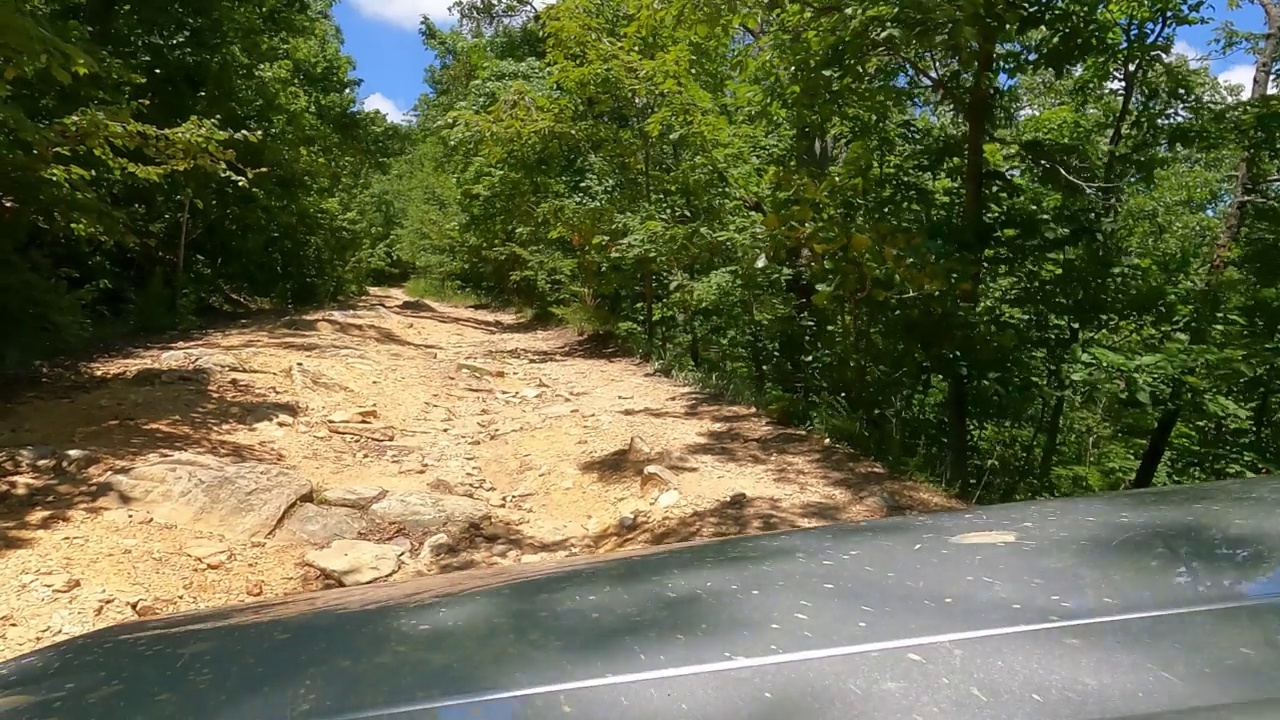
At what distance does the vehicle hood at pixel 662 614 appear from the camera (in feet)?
4.16

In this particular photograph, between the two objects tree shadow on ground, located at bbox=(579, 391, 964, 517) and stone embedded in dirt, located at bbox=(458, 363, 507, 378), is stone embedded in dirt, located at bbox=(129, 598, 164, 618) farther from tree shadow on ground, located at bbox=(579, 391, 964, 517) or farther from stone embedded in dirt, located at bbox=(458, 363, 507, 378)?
stone embedded in dirt, located at bbox=(458, 363, 507, 378)

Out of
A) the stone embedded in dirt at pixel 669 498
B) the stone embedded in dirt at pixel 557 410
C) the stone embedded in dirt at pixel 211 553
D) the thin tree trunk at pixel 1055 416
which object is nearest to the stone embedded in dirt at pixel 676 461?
the stone embedded in dirt at pixel 669 498

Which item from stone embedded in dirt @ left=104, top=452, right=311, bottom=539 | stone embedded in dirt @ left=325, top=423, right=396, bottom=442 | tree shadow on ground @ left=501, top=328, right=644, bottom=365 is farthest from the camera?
tree shadow on ground @ left=501, top=328, right=644, bottom=365

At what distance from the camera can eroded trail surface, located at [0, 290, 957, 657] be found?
4.22 metres

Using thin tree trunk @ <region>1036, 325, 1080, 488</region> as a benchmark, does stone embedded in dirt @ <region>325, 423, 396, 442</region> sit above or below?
below

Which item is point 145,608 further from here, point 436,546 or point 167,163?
point 167,163

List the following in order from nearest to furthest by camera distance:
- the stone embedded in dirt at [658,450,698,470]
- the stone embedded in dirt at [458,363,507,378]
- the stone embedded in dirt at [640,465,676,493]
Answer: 1. the stone embedded in dirt at [640,465,676,493]
2. the stone embedded in dirt at [658,450,698,470]
3. the stone embedded in dirt at [458,363,507,378]

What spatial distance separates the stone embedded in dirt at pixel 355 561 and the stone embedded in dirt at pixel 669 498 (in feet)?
5.45

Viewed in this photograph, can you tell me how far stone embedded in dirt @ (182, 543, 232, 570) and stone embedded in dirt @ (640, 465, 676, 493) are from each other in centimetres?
251

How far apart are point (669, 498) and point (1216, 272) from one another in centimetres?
453

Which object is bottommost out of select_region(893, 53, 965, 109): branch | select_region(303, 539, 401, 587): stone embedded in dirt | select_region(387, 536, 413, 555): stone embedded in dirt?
select_region(387, 536, 413, 555): stone embedded in dirt

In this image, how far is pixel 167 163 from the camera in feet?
26.1

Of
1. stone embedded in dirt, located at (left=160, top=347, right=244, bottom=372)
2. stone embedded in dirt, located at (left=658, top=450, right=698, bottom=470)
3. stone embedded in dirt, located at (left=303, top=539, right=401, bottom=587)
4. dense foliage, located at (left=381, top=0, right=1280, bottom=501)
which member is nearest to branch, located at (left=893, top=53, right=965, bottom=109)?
dense foliage, located at (left=381, top=0, right=1280, bottom=501)

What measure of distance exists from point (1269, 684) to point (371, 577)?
12.9 feet
